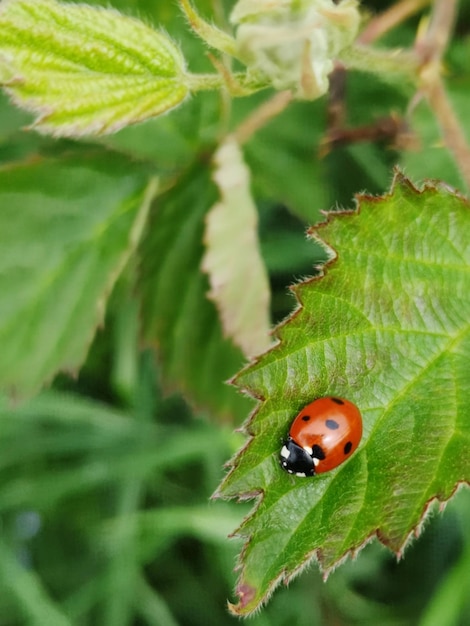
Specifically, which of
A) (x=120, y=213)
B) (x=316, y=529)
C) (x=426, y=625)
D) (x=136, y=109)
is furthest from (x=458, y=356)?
(x=426, y=625)

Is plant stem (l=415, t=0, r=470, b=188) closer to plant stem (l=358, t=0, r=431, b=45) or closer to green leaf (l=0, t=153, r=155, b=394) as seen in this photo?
plant stem (l=358, t=0, r=431, b=45)

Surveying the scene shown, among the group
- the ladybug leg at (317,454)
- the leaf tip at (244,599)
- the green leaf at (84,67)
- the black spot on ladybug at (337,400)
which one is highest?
the green leaf at (84,67)

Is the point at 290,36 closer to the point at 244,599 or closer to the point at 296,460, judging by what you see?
the point at 296,460

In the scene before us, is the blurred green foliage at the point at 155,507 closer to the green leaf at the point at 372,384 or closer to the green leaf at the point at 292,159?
the green leaf at the point at 292,159

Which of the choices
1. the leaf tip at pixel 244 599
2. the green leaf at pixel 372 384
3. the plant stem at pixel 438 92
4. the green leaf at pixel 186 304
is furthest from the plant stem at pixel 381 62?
the leaf tip at pixel 244 599

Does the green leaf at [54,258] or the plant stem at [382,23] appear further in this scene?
the plant stem at [382,23]

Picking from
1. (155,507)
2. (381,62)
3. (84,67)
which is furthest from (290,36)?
(155,507)

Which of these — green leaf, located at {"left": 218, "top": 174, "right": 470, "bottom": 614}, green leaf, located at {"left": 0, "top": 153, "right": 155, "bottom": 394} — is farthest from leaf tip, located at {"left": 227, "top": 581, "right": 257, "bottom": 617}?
green leaf, located at {"left": 0, "top": 153, "right": 155, "bottom": 394}
